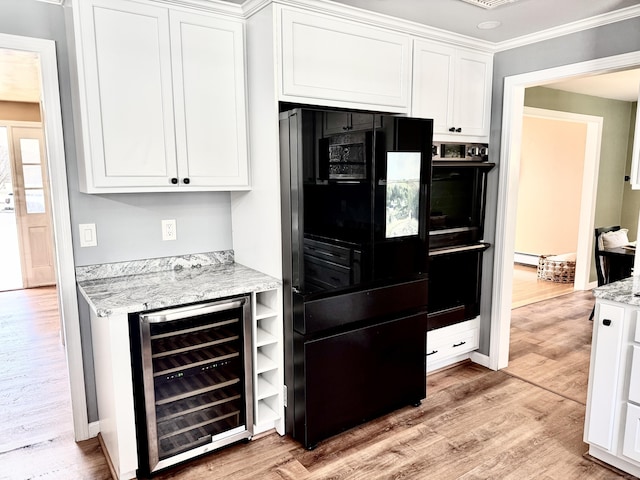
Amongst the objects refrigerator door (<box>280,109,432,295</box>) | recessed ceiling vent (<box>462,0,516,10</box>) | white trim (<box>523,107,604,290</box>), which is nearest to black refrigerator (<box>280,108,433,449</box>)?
refrigerator door (<box>280,109,432,295</box>)

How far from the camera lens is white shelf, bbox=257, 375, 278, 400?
249 centimetres

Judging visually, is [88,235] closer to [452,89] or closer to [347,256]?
[347,256]

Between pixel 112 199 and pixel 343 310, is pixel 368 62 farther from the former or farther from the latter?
pixel 112 199

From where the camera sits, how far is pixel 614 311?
2.14m

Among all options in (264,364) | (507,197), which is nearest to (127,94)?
(264,364)

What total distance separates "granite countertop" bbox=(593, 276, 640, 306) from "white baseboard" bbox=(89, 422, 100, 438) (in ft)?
9.25

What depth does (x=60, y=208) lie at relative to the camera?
7.61 feet

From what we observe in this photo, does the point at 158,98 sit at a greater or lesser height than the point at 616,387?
greater

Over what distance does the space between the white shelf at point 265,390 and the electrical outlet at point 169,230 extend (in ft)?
3.36

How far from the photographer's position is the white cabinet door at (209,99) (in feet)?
7.54

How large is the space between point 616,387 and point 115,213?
9.14 feet

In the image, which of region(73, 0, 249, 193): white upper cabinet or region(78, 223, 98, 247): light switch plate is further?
region(78, 223, 98, 247): light switch plate

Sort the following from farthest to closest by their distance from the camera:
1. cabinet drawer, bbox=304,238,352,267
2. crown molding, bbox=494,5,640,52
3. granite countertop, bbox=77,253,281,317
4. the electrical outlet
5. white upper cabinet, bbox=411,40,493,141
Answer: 1. white upper cabinet, bbox=411,40,493,141
2. the electrical outlet
3. crown molding, bbox=494,5,640,52
4. cabinet drawer, bbox=304,238,352,267
5. granite countertop, bbox=77,253,281,317

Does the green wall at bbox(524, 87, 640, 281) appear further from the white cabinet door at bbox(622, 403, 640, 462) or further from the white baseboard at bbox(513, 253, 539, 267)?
the white cabinet door at bbox(622, 403, 640, 462)
